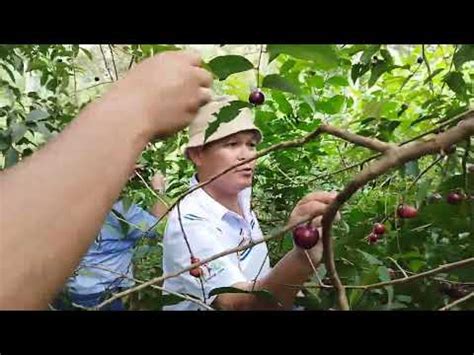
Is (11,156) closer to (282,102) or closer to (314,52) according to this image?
(282,102)

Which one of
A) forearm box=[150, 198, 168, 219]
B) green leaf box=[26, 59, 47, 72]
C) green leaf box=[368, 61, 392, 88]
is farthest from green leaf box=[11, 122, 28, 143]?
green leaf box=[368, 61, 392, 88]

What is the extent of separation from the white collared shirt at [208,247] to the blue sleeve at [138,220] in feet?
1.40

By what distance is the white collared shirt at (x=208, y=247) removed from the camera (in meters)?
1.26

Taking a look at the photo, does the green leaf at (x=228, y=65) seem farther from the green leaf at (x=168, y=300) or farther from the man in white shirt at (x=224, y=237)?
the green leaf at (x=168, y=300)

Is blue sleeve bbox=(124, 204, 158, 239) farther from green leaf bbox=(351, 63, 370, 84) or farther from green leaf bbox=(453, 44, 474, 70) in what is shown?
green leaf bbox=(453, 44, 474, 70)

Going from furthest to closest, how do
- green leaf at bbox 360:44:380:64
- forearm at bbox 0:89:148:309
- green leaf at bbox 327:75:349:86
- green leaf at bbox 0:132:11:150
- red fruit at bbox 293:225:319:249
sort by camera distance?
1. green leaf at bbox 327:75:349:86
2. green leaf at bbox 0:132:11:150
3. green leaf at bbox 360:44:380:64
4. red fruit at bbox 293:225:319:249
5. forearm at bbox 0:89:148:309

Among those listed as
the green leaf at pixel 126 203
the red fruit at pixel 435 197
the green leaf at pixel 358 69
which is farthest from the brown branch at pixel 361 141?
the green leaf at pixel 126 203

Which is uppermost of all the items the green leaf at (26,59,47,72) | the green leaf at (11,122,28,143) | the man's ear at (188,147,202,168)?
the green leaf at (26,59,47,72)

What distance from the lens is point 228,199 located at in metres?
1.43

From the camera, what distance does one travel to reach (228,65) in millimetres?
922

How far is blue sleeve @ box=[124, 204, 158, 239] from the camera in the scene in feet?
6.08

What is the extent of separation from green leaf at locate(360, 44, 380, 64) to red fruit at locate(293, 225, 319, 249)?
387 millimetres
